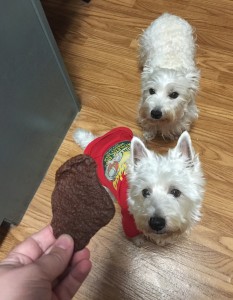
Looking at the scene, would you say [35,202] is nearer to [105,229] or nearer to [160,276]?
[105,229]

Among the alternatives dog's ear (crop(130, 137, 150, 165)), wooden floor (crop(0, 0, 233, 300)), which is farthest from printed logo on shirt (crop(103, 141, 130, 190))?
wooden floor (crop(0, 0, 233, 300))

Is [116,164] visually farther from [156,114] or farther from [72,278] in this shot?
[72,278]

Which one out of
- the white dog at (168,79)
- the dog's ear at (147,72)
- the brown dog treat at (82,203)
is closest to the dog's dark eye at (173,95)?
the white dog at (168,79)

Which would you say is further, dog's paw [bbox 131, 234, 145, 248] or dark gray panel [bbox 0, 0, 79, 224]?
dog's paw [bbox 131, 234, 145, 248]

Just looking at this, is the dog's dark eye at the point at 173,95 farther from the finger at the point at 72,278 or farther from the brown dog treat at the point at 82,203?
the finger at the point at 72,278

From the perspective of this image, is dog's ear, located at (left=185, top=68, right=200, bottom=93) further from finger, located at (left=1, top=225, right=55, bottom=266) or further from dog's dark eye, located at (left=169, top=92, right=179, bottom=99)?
finger, located at (left=1, top=225, right=55, bottom=266)

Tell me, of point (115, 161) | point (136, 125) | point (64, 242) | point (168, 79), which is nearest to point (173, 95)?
point (168, 79)
